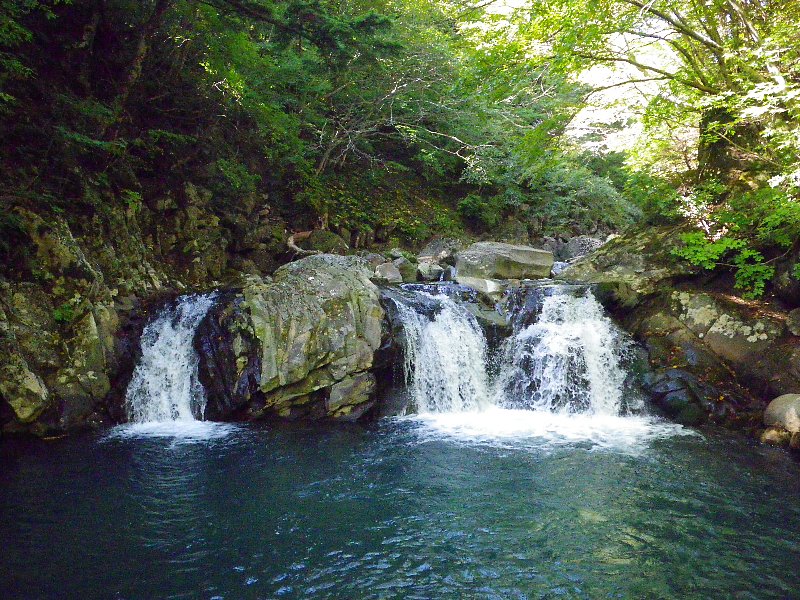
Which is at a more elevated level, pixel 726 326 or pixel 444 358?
pixel 726 326

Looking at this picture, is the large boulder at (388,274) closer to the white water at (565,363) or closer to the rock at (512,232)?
the white water at (565,363)

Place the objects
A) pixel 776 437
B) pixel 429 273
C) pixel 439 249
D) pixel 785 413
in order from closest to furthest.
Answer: pixel 776 437
pixel 785 413
pixel 429 273
pixel 439 249

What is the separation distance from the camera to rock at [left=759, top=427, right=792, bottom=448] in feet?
24.2

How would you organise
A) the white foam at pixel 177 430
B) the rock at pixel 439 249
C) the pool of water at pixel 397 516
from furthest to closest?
the rock at pixel 439 249 < the white foam at pixel 177 430 < the pool of water at pixel 397 516

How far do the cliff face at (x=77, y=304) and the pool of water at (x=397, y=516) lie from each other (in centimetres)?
80

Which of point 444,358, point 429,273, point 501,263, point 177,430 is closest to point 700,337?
point 501,263

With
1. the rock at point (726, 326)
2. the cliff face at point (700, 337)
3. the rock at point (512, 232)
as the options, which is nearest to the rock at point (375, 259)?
the cliff face at point (700, 337)

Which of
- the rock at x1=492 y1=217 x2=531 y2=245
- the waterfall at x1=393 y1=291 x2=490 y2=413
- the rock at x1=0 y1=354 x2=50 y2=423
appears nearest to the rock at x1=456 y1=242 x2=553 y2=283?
the waterfall at x1=393 y1=291 x2=490 y2=413

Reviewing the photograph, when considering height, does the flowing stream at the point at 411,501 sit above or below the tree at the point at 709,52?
below

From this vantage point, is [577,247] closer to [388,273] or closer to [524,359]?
[388,273]

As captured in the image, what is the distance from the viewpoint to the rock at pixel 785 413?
738 cm

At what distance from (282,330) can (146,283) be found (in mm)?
3741

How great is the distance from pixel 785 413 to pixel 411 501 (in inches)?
242

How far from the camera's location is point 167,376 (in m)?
8.86
